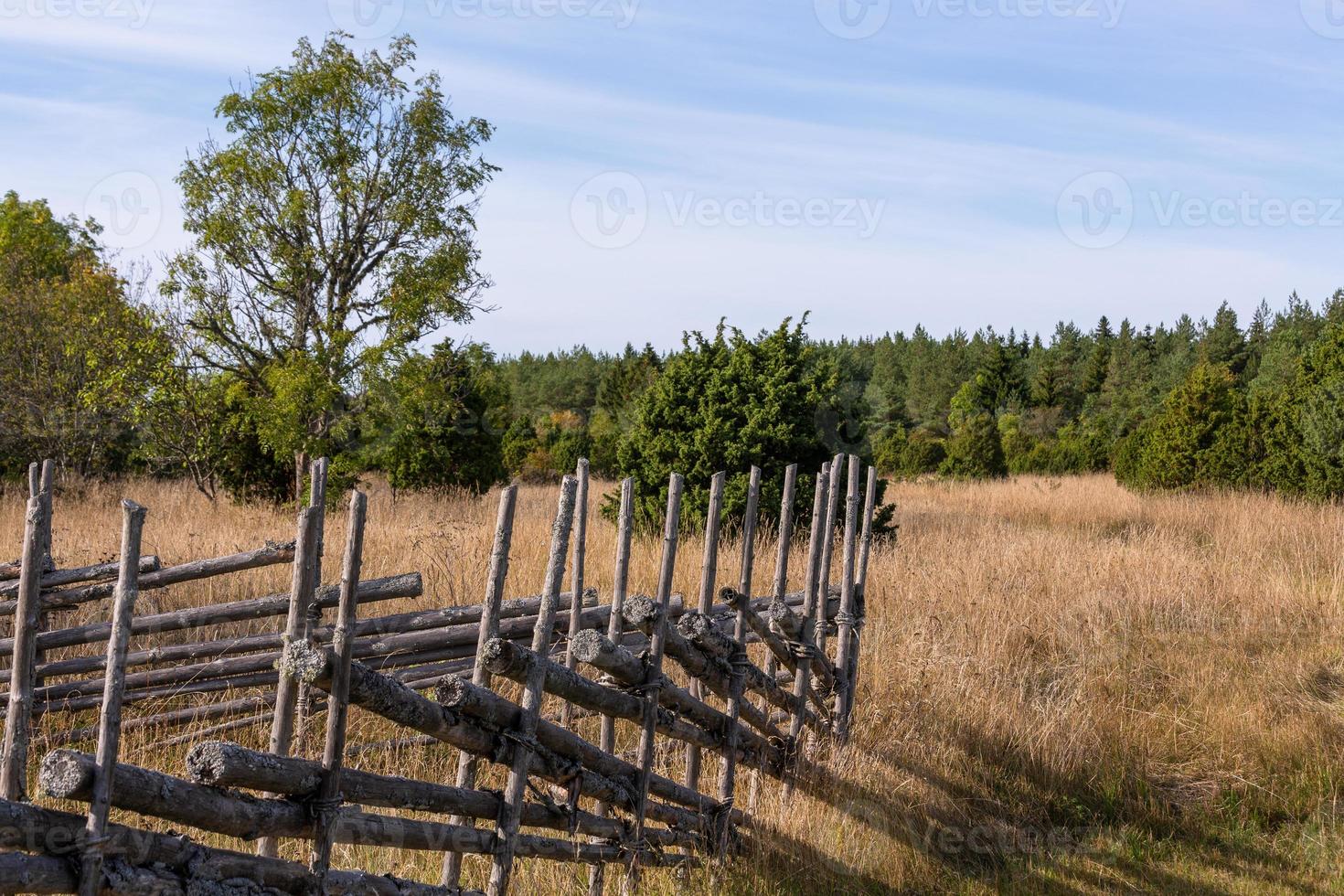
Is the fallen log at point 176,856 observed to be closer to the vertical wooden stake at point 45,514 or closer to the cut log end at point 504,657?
the cut log end at point 504,657

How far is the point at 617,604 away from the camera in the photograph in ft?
14.0

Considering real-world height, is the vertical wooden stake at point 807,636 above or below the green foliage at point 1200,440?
below

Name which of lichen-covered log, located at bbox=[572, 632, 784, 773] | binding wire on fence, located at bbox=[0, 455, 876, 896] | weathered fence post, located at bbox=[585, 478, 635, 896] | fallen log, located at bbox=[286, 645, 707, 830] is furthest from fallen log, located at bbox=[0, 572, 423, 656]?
fallen log, located at bbox=[286, 645, 707, 830]

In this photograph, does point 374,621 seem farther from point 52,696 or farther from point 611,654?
point 611,654

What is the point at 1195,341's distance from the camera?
4350cm

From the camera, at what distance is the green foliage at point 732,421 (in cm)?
1033

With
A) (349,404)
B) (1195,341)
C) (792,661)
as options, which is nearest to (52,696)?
(792,661)

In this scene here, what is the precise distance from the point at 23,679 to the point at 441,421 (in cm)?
911

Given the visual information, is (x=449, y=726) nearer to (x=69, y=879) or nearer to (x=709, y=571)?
(x=69, y=879)

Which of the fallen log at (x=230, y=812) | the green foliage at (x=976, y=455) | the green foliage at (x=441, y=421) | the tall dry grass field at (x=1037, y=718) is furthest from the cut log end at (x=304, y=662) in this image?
the green foliage at (x=976, y=455)

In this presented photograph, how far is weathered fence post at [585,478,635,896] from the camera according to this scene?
11.5 ft

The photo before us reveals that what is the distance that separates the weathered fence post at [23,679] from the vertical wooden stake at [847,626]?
11.3 feet

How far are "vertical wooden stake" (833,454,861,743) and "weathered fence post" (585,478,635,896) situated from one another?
1168 millimetres

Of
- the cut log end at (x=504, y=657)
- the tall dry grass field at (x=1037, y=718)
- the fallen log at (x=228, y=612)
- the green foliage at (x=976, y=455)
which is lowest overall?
the tall dry grass field at (x=1037, y=718)
